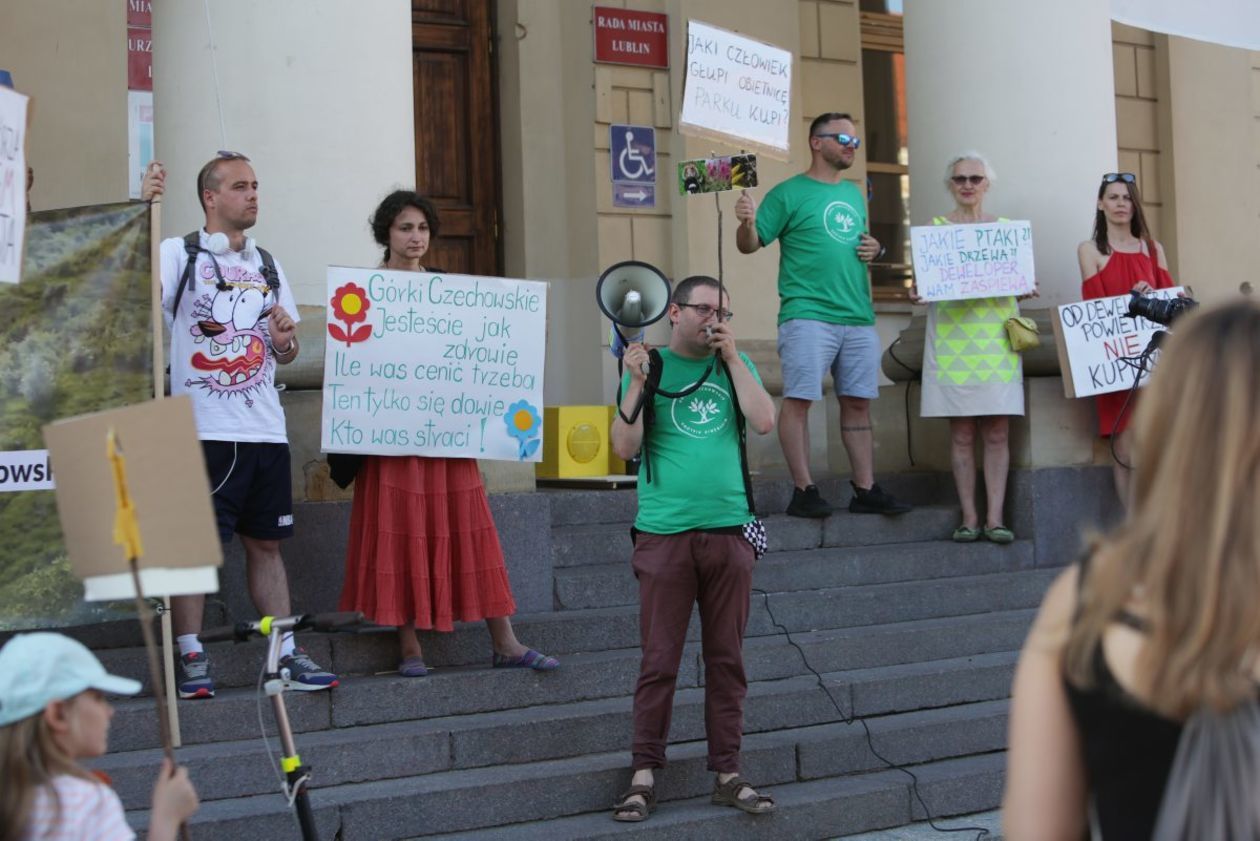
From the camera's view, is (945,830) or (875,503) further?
(875,503)

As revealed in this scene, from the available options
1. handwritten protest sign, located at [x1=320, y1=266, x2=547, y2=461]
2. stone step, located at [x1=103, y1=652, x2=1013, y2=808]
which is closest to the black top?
stone step, located at [x1=103, y1=652, x2=1013, y2=808]

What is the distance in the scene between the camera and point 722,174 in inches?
287

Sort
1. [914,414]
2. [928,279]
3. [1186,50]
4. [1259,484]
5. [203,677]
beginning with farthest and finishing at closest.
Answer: [1186,50] < [914,414] < [928,279] < [203,677] < [1259,484]

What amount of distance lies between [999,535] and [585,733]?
3451 millimetres

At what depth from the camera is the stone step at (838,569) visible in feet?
25.9

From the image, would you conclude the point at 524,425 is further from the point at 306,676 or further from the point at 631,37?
the point at 631,37

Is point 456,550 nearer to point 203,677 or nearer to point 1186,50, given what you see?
point 203,677

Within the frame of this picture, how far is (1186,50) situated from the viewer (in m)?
13.7

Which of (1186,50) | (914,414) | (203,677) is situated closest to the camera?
(203,677)

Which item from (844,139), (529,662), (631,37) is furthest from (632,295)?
(631,37)

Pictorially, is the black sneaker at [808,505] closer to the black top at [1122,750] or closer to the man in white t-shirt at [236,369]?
the man in white t-shirt at [236,369]

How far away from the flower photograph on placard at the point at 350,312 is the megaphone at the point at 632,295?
45.1 inches

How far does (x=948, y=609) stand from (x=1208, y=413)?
6.61 meters

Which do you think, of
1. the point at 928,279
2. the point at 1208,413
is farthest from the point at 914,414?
the point at 1208,413
